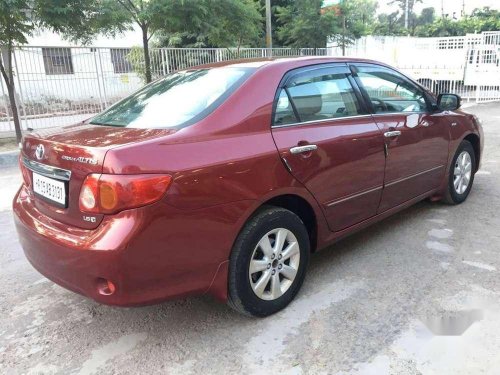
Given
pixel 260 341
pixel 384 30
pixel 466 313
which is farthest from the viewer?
pixel 384 30

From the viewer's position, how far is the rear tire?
4.67 metres

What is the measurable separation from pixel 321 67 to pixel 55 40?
724 inches

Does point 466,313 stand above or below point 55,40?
below

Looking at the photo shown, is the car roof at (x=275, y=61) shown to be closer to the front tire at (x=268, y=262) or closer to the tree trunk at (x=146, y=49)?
the front tire at (x=268, y=262)

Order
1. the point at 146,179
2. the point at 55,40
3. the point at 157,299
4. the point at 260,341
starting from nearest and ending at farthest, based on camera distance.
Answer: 1. the point at 146,179
2. the point at 157,299
3. the point at 260,341
4. the point at 55,40

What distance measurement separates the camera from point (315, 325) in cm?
279

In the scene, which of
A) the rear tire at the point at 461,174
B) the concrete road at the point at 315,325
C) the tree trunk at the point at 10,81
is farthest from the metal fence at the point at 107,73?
the concrete road at the point at 315,325

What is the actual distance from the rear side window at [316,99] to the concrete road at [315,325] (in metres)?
1.17

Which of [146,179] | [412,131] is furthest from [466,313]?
[146,179]

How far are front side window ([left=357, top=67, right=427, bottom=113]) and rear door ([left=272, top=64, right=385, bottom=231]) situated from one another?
20 centimetres

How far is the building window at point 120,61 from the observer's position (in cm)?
1198

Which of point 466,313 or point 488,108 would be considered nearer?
point 466,313

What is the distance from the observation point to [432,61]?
1496 cm

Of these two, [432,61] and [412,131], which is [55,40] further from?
[412,131]
